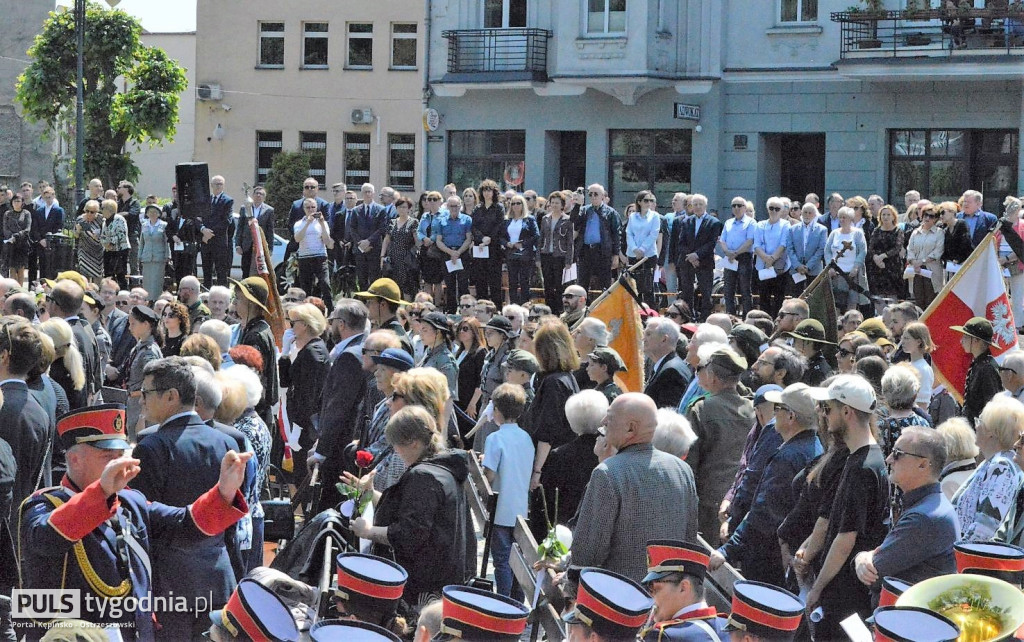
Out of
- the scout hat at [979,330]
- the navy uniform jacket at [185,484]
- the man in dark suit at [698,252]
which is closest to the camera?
the navy uniform jacket at [185,484]

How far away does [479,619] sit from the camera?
460cm

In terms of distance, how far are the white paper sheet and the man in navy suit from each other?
17.0 feet

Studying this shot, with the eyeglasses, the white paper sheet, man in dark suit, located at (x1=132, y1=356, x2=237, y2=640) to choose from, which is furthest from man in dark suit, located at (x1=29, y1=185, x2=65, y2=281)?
the eyeglasses

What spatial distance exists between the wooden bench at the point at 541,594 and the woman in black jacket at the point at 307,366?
324 cm

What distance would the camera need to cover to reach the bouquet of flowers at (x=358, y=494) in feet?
23.2

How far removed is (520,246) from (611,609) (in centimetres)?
1554

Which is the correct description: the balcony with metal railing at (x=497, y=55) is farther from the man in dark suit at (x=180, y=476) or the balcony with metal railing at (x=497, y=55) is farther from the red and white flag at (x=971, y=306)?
the man in dark suit at (x=180, y=476)

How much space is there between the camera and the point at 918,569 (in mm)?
6094

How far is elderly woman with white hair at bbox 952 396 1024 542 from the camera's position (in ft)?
22.5

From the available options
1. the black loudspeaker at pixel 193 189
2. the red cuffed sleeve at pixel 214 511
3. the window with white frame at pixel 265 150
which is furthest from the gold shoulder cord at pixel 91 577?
the window with white frame at pixel 265 150

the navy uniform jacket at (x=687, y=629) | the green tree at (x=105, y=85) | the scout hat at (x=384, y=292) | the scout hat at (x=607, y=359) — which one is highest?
the green tree at (x=105, y=85)

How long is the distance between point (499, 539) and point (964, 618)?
399 cm

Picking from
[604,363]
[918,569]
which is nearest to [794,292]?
[604,363]

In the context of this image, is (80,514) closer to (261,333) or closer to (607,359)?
(607,359)
